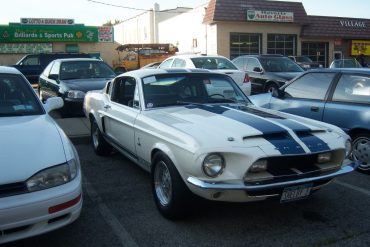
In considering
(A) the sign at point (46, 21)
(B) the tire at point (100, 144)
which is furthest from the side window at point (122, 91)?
(A) the sign at point (46, 21)

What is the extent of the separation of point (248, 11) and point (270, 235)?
2322 cm

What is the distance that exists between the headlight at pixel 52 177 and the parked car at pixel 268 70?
9.92 meters

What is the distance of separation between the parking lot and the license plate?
188mm

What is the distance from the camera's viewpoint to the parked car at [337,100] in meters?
5.77

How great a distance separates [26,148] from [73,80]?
6737 mm

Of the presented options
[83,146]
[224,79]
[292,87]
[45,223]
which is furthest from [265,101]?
[45,223]

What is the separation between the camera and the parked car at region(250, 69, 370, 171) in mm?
5770

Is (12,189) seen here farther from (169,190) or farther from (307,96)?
(307,96)

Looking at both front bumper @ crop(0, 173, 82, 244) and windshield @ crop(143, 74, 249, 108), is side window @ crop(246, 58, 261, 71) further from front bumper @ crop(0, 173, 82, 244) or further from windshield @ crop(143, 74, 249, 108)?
front bumper @ crop(0, 173, 82, 244)

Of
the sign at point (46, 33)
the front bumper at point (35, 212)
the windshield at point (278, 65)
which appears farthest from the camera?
the sign at point (46, 33)

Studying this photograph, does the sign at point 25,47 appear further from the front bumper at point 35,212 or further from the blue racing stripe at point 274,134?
the front bumper at point 35,212

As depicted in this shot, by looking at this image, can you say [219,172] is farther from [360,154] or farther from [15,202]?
[360,154]

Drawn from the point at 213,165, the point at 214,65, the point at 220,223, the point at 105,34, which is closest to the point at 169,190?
→ the point at 220,223

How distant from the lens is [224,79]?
5.64 meters
